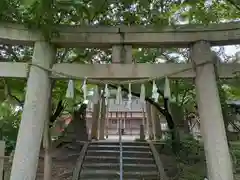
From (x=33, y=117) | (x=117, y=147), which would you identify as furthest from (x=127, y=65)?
(x=117, y=147)

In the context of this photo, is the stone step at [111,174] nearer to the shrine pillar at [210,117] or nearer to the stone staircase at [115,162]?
the stone staircase at [115,162]

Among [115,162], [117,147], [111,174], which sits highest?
[117,147]

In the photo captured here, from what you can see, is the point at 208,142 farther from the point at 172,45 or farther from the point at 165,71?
the point at 172,45

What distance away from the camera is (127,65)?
3.39 metres

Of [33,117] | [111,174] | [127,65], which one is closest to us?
[33,117]

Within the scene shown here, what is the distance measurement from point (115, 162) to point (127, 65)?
389 centimetres

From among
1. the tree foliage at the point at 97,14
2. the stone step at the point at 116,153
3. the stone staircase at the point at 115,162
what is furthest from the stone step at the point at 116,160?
the tree foliage at the point at 97,14

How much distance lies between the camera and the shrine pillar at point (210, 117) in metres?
3.04

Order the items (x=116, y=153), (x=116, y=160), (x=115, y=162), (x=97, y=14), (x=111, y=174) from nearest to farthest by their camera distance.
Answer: (x=97, y=14)
(x=111, y=174)
(x=115, y=162)
(x=116, y=160)
(x=116, y=153)

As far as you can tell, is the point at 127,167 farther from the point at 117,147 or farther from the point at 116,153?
the point at 117,147

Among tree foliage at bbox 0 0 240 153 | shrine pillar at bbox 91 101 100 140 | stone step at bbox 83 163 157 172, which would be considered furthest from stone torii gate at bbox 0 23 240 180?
shrine pillar at bbox 91 101 100 140

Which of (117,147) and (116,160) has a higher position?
(117,147)

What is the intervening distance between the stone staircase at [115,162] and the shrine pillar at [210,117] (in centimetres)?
302

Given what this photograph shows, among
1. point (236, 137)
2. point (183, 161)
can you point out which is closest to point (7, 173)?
point (183, 161)
